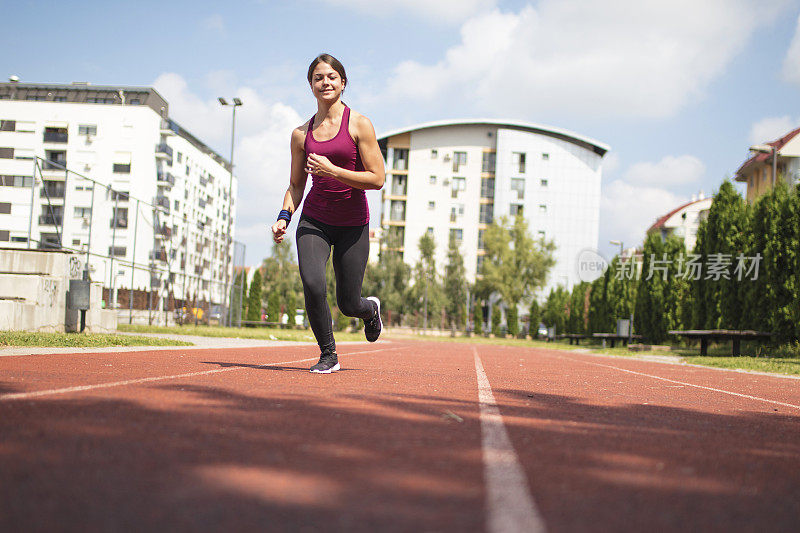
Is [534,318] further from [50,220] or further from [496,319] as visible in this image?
[50,220]

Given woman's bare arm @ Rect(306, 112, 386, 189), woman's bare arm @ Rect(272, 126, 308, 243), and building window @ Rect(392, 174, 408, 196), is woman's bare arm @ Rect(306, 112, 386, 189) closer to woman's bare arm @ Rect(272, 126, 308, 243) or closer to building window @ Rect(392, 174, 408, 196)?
woman's bare arm @ Rect(272, 126, 308, 243)

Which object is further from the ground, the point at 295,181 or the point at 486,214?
the point at 486,214

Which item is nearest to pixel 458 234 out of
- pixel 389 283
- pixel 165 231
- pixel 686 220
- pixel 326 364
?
pixel 389 283

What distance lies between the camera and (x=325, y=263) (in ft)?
19.7

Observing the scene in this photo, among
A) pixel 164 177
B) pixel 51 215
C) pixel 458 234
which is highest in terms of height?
pixel 164 177

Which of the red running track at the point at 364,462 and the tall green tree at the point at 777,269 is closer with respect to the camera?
the red running track at the point at 364,462

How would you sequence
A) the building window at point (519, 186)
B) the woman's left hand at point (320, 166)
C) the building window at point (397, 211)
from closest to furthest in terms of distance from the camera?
the woman's left hand at point (320, 166)
the building window at point (519, 186)
the building window at point (397, 211)

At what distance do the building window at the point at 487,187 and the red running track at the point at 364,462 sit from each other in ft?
235

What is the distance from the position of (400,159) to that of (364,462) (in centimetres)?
7500

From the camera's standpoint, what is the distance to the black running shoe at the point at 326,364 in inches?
238

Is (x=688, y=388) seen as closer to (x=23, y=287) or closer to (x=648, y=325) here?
(x=23, y=287)

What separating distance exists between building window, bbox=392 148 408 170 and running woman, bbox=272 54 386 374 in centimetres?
7035

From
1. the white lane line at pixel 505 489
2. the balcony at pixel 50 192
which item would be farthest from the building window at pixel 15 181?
the white lane line at pixel 505 489

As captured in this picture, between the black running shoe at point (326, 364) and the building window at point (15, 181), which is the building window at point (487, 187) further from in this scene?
the black running shoe at point (326, 364)
